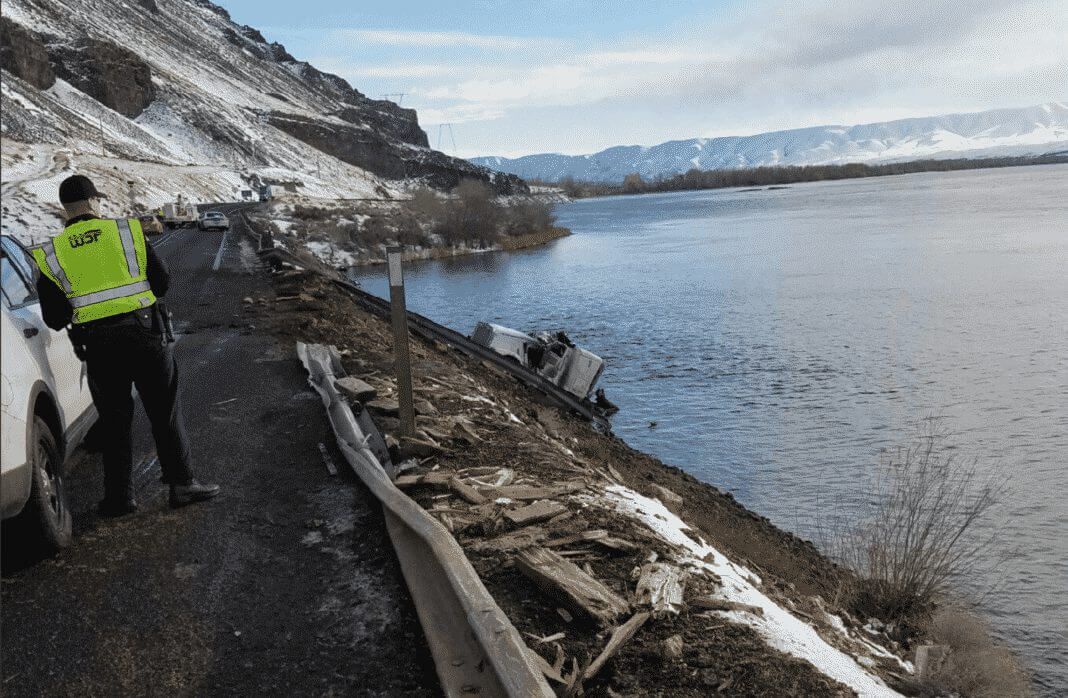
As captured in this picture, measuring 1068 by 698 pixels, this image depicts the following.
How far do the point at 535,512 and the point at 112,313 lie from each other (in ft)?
9.32

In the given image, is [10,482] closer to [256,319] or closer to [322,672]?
[322,672]

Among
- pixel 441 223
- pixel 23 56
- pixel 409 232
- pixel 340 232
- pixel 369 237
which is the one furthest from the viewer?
pixel 23 56

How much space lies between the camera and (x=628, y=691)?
3793 millimetres

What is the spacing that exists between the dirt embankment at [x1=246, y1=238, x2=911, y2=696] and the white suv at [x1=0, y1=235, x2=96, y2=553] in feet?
7.10

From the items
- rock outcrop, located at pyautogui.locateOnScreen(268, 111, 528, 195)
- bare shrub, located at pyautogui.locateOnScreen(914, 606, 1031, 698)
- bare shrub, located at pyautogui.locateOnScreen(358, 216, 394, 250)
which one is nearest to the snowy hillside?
rock outcrop, located at pyautogui.locateOnScreen(268, 111, 528, 195)

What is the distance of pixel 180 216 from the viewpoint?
47.7m

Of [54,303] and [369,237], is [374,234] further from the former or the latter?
[54,303]

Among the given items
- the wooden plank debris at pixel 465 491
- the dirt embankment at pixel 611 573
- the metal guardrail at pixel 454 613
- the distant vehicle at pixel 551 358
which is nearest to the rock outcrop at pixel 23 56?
the distant vehicle at pixel 551 358

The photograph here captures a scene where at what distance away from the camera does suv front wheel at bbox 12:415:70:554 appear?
4.86 meters

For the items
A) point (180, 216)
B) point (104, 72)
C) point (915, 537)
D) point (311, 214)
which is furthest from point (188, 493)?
point (104, 72)

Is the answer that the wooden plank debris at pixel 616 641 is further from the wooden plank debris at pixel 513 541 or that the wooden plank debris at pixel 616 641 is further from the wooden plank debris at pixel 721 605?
the wooden plank debris at pixel 513 541

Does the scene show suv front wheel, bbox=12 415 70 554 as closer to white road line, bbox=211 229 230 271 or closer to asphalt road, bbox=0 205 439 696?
asphalt road, bbox=0 205 439 696

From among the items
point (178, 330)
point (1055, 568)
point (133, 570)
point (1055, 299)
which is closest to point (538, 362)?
point (178, 330)

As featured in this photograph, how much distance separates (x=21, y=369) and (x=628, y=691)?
146 inches
